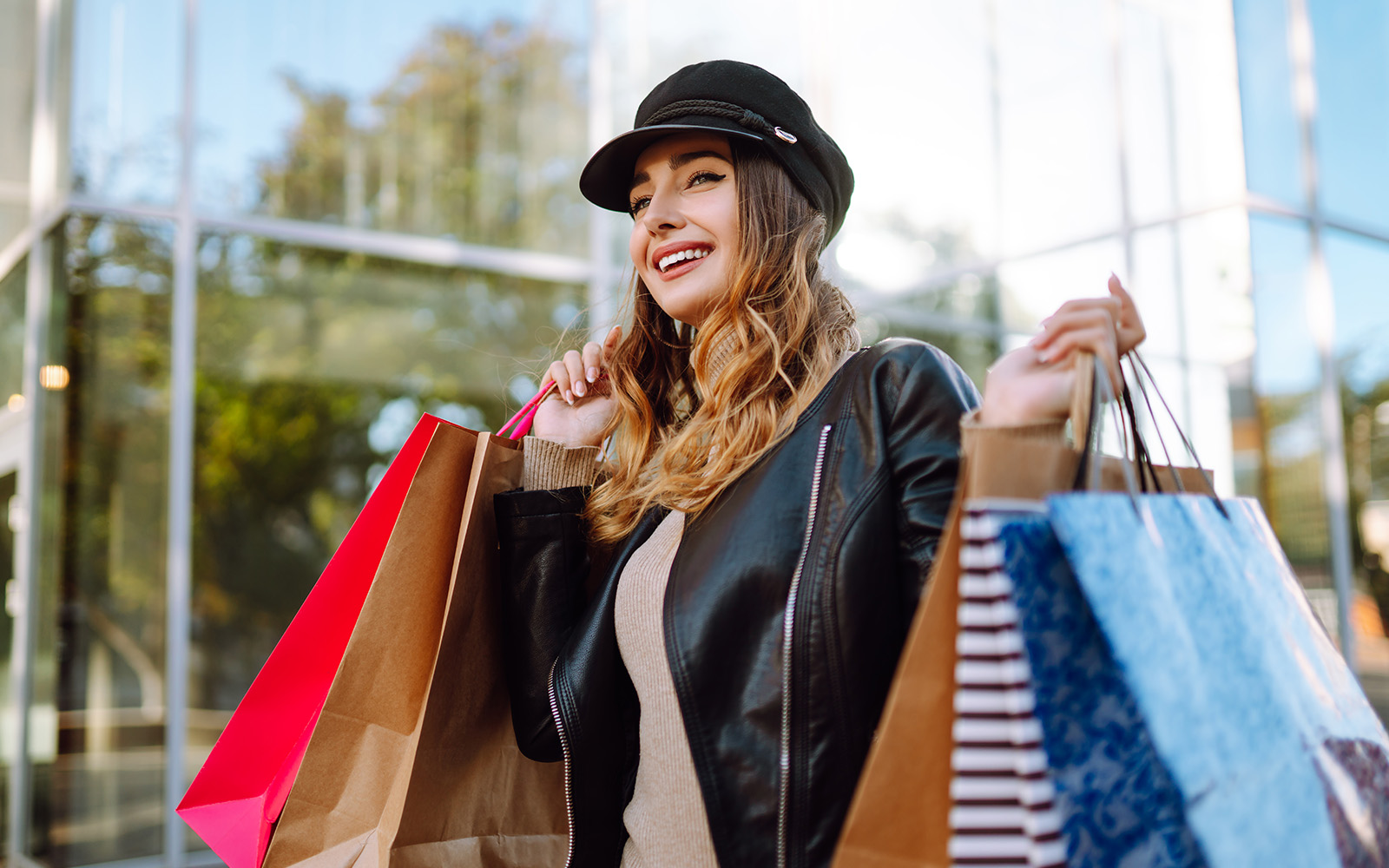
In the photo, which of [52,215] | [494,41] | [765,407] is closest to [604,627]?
[765,407]

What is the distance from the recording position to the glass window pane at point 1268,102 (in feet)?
17.3

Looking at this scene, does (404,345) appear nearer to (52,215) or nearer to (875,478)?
(52,215)

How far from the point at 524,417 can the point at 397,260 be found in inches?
181

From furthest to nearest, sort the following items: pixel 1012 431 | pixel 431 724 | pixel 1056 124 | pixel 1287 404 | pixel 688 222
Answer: pixel 1056 124, pixel 1287 404, pixel 688 222, pixel 431 724, pixel 1012 431

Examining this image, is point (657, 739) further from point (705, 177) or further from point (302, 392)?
point (302, 392)

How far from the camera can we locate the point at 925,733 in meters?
0.81

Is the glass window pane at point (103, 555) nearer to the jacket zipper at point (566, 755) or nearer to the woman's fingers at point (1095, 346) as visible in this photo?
the jacket zipper at point (566, 755)

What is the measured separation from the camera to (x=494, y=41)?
20.1 feet

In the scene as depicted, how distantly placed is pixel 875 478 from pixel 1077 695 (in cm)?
41

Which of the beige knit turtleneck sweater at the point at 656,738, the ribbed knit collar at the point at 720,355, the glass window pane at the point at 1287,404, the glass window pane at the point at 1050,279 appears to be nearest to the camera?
the beige knit turtleneck sweater at the point at 656,738

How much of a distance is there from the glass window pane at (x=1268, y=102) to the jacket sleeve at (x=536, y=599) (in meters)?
5.16

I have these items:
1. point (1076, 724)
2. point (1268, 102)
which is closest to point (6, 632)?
point (1076, 724)

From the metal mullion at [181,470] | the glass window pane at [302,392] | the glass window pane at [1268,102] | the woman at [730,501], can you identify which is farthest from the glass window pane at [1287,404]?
the metal mullion at [181,470]

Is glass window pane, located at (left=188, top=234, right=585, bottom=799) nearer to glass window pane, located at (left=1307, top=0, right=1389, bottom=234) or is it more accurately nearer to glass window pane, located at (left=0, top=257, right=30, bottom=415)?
glass window pane, located at (left=0, top=257, right=30, bottom=415)
